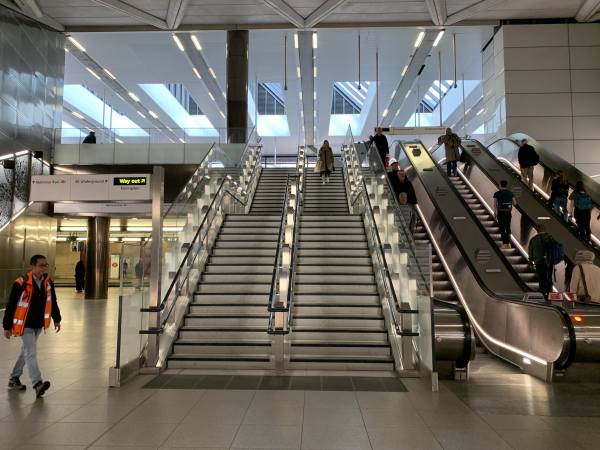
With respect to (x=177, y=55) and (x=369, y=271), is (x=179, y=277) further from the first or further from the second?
(x=177, y=55)

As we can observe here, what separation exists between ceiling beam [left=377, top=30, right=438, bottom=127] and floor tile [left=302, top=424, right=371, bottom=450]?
1976cm

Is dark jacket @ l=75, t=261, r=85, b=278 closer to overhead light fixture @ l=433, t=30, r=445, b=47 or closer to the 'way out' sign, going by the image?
the 'way out' sign

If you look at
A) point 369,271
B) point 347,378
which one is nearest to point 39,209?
point 369,271

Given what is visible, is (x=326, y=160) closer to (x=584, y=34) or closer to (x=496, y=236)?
(x=496, y=236)

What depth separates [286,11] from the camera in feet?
63.7

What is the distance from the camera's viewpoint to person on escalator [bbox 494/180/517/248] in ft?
36.8

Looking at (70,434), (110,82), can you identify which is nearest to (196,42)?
(110,82)

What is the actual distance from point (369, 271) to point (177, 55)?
17888 mm

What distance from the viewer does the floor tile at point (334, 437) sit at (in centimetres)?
425

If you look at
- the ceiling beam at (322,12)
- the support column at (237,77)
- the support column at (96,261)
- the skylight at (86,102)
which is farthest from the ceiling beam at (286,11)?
the skylight at (86,102)

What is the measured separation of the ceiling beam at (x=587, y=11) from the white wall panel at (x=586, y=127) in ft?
12.4

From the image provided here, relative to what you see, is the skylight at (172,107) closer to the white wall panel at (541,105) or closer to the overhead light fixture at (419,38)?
the overhead light fixture at (419,38)

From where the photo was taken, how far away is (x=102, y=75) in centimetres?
2661

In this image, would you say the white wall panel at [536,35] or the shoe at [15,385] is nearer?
the shoe at [15,385]
